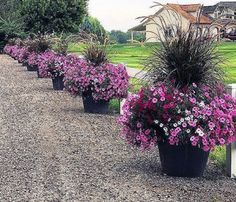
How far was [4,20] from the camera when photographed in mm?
65500

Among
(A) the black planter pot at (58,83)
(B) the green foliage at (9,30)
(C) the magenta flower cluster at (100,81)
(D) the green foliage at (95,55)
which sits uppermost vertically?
(D) the green foliage at (95,55)

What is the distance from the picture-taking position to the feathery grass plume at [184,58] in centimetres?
816

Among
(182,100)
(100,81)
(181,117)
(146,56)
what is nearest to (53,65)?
(100,81)

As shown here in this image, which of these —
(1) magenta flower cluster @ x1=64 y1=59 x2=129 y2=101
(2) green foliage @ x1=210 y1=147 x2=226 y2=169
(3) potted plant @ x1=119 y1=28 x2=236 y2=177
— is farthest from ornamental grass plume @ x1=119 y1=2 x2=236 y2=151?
(1) magenta flower cluster @ x1=64 y1=59 x2=129 y2=101

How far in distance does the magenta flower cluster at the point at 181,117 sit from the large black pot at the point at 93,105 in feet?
21.4

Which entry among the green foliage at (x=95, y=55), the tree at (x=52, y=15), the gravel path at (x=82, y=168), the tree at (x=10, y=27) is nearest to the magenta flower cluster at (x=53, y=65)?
the green foliage at (x=95, y=55)

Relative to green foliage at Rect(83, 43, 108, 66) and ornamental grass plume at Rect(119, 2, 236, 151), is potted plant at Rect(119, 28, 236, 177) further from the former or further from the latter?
green foliage at Rect(83, 43, 108, 66)

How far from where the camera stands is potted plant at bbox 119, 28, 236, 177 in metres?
7.56

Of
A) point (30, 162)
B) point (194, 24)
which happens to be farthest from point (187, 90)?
point (30, 162)

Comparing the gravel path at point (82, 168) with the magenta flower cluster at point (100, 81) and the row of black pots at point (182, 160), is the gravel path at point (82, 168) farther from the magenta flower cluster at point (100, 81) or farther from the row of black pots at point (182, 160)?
the magenta flower cluster at point (100, 81)

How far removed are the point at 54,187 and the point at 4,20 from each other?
196 feet

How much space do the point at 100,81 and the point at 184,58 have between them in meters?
6.30

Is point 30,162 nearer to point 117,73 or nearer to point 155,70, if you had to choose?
point 155,70

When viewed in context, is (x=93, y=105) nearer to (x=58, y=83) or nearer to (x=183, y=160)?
(x=58, y=83)
